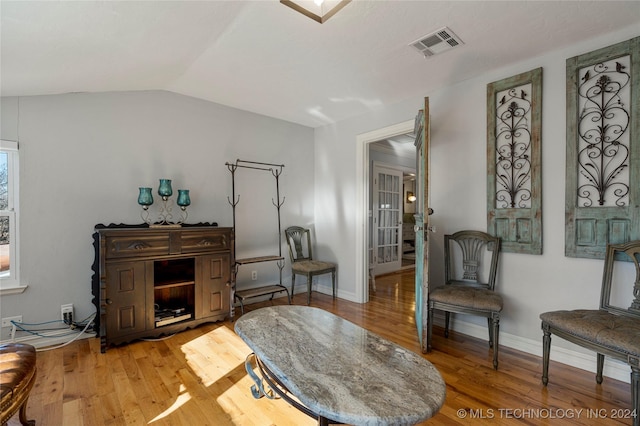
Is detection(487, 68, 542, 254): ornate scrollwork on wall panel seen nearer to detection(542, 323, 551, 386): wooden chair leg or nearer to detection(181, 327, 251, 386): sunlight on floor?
detection(542, 323, 551, 386): wooden chair leg

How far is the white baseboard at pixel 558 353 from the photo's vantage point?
2049 mm

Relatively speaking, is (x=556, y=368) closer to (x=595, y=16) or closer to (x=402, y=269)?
(x=595, y=16)

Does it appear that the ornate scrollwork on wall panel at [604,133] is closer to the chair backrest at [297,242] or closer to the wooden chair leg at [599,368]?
the wooden chair leg at [599,368]

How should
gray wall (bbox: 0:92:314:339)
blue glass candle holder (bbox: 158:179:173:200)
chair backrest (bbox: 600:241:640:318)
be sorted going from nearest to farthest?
chair backrest (bbox: 600:241:640:318) < gray wall (bbox: 0:92:314:339) < blue glass candle holder (bbox: 158:179:173:200)

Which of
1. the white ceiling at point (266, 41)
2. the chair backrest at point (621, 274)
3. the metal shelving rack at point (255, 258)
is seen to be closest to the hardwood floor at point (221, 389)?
the chair backrest at point (621, 274)

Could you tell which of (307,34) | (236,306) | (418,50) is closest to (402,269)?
(236,306)

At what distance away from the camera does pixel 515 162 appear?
254 centimetres

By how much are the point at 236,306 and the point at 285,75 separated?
2.79 meters

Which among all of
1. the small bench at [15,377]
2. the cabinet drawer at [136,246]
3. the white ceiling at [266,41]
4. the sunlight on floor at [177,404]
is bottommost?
the sunlight on floor at [177,404]

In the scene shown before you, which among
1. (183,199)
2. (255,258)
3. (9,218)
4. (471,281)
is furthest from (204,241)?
(471,281)

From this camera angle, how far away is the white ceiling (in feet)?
5.59

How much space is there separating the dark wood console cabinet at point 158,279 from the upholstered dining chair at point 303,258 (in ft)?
3.29

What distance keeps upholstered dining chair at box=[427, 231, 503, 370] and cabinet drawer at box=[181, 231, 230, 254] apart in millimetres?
2133

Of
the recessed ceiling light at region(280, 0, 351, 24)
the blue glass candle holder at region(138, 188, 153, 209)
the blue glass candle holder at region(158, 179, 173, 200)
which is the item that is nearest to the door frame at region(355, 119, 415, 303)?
the recessed ceiling light at region(280, 0, 351, 24)
